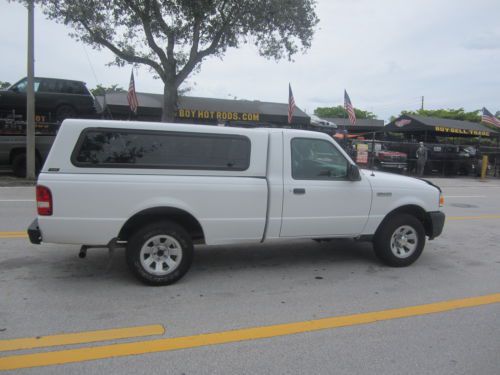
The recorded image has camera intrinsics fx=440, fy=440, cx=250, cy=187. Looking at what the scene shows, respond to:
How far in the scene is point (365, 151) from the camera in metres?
21.4

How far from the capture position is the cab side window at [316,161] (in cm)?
536

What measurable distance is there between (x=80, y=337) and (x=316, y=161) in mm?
3284

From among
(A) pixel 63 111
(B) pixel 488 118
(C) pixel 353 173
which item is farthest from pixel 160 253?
(B) pixel 488 118

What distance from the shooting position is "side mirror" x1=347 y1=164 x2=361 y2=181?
5.49 metres

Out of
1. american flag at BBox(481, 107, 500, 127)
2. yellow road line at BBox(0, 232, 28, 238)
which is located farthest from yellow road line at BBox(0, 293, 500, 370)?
american flag at BBox(481, 107, 500, 127)

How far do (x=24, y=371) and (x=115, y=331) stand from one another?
31.0 inches

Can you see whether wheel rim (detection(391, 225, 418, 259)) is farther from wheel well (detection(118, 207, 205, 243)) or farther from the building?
the building

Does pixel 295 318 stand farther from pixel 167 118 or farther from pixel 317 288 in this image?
pixel 167 118

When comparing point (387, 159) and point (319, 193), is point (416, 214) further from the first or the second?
point (387, 159)

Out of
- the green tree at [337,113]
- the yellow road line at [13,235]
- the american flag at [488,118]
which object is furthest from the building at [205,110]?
the green tree at [337,113]

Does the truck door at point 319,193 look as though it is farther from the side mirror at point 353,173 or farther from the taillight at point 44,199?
the taillight at point 44,199

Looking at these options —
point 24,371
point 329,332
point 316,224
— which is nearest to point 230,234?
point 316,224

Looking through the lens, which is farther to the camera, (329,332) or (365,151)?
A: (365,151)

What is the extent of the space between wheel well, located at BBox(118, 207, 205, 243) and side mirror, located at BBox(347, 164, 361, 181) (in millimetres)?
1979
